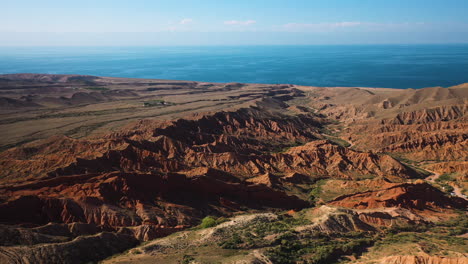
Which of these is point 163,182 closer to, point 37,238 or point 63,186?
point 63,186

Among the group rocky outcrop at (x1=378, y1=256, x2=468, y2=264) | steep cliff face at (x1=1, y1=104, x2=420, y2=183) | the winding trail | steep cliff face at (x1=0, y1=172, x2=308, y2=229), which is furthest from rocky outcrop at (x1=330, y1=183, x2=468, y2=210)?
rocky outcrop at (x1=378, y1=256, x2=468, y2=264)

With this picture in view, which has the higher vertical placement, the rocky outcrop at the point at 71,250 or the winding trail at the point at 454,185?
the rocky outcrop at the point at 71,250

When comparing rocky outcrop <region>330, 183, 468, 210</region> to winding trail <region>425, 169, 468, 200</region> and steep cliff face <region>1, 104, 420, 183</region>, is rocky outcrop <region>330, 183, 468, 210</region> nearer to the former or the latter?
winding trail <region>425, 169, 468, 200</region>

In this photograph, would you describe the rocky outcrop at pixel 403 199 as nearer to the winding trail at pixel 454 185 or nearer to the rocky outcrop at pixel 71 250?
the winding trail at pixel 454 185

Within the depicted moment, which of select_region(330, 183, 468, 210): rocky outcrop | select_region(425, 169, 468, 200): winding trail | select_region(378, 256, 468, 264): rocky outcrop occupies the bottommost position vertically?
select_region(425, 169, 468, 200): winding trail

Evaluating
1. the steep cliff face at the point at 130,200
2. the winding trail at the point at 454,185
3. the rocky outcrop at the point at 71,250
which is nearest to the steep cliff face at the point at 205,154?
the winding trail at the point at 454,185

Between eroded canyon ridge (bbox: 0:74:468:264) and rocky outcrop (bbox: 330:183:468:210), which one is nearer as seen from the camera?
eroded canyon ridge (bbox: 0:74:468:264)

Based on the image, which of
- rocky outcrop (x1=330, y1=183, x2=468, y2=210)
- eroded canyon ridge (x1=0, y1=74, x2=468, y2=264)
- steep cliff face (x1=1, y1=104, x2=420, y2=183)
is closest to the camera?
eroded canyon ridge (x1=0, y1=74, x2=468, y2=264)

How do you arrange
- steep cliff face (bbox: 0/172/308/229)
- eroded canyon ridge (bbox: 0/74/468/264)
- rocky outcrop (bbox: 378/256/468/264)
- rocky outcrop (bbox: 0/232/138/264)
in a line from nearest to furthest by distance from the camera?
rocky outcrop (bbox: 378/256/468/264)
rocky outcrop (bbox: 0/232/138/264)
eroded canyon ridge (bbox: 0/74/468/264)
steep cliff face (bbox: 0/172/308/229)

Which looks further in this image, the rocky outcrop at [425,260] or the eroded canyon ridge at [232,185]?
the eroded canyon ridge at [232,185]
